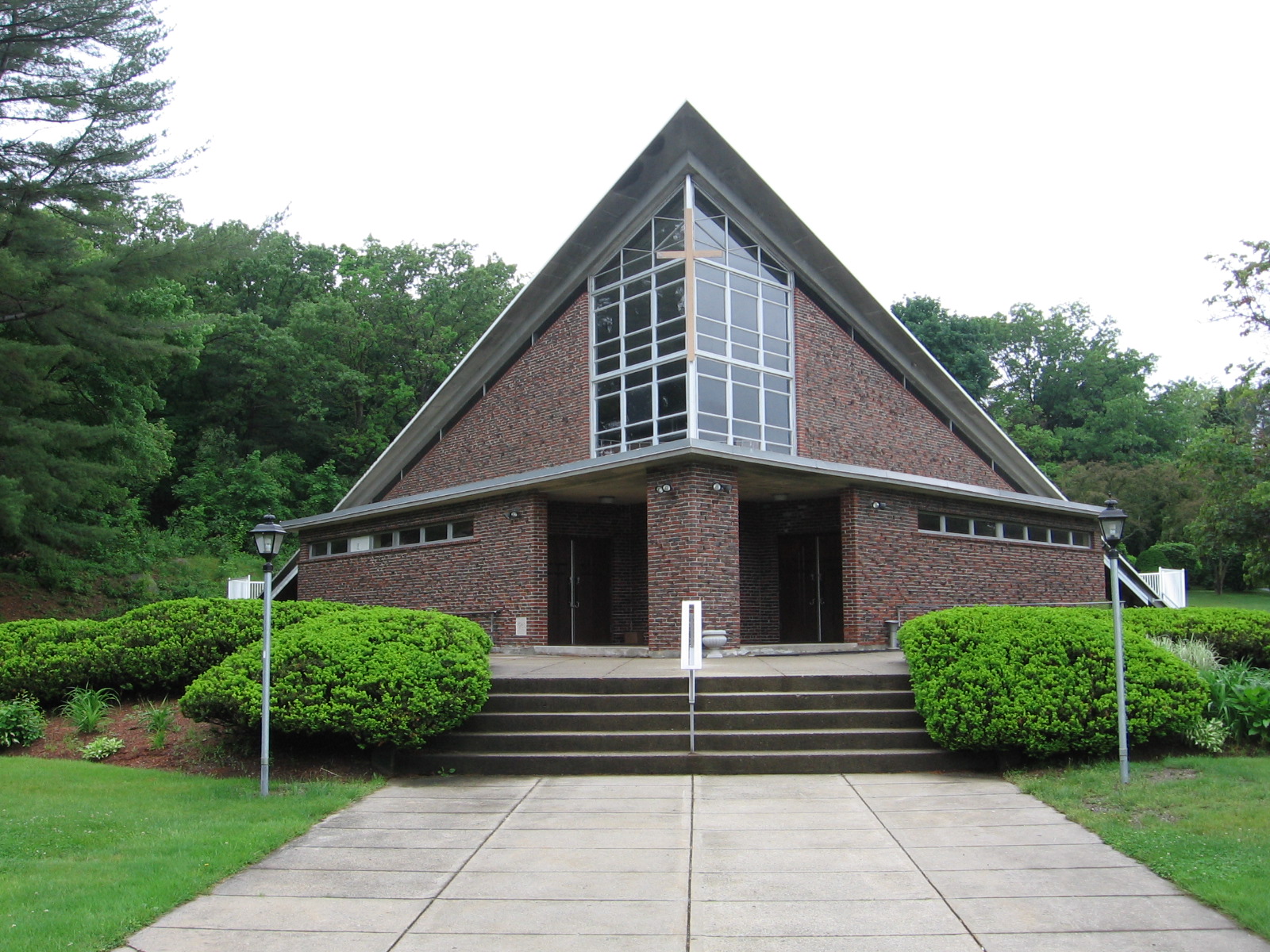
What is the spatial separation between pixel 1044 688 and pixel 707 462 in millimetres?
6611

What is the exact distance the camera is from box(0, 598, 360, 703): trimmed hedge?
10500 millimetres

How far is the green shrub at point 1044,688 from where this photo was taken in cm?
801

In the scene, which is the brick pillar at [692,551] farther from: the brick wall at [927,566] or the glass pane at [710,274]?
the glass pane at [710,274]

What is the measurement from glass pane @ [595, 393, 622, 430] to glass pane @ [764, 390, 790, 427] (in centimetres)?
266

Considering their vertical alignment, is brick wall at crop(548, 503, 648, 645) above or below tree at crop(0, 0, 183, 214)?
below

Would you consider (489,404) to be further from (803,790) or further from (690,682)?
(803,790)

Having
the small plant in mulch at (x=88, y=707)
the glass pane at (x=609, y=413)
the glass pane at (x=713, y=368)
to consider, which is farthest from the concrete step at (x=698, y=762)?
the glass pane at (x=609, y=413)

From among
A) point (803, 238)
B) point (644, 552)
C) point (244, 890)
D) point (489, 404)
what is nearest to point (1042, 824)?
point (244, 890)

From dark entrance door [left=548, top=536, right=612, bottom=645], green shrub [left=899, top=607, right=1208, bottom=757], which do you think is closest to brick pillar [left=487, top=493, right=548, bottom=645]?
dark entrance door [left=548, top=536, right=612, bottom=645]

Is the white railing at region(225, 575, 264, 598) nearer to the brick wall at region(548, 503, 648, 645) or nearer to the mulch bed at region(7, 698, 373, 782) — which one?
the brick wall at region(548, 503, 648, 645)

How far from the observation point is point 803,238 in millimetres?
18312

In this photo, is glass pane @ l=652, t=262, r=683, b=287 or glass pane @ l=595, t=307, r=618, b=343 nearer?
glass pane @ l=652, t=262, r=683, b=287

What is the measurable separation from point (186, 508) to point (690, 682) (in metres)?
28.7

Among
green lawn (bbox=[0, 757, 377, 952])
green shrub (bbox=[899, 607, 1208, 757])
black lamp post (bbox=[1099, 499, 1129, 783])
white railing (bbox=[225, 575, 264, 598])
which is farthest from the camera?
white railing (bbox=[225, 575, 264, 598])
